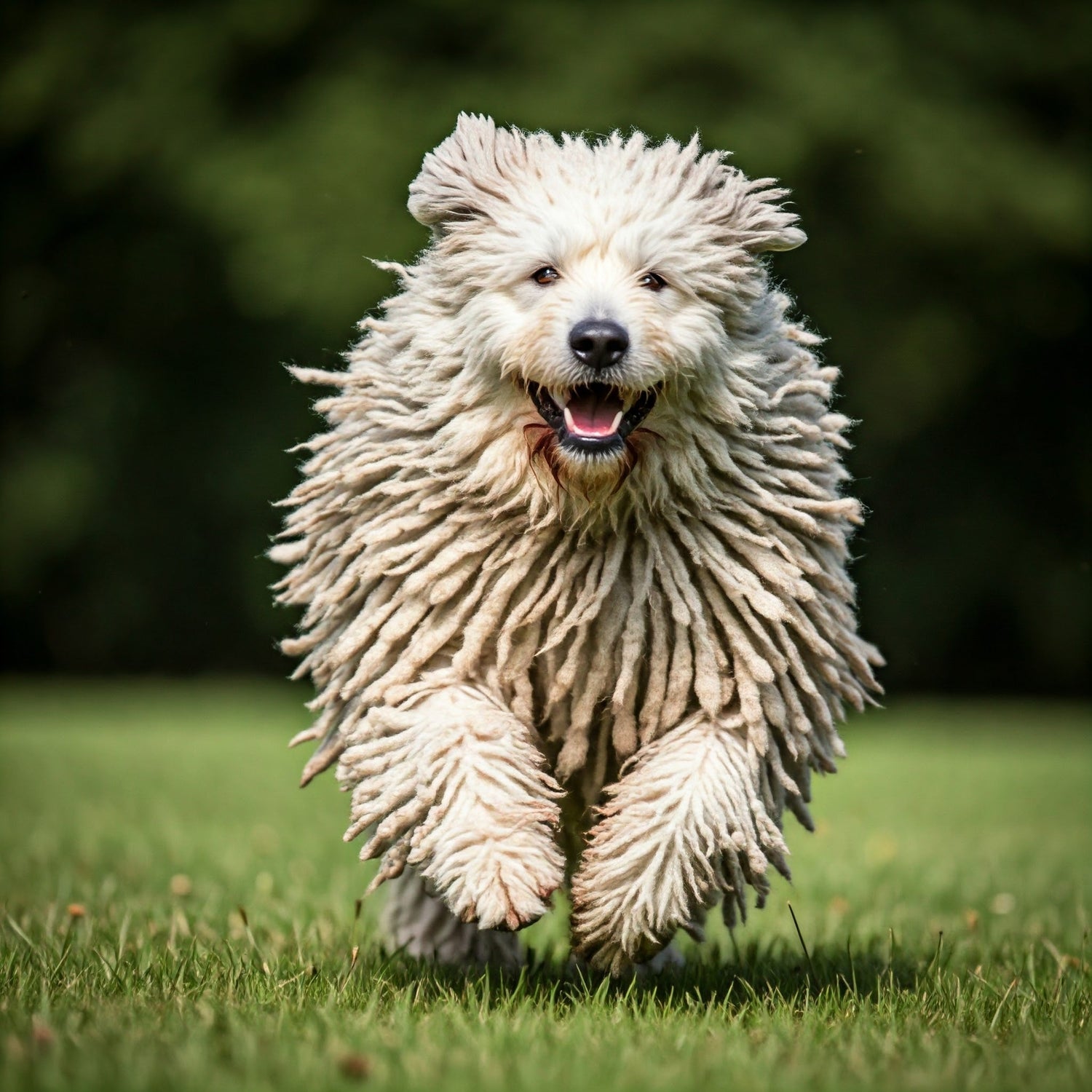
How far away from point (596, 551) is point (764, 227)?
0.87 metres

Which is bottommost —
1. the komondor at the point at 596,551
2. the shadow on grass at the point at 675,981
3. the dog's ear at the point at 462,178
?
the shadow on grass at the point at 675,981

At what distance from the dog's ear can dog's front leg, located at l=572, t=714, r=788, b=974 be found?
1.32 metres

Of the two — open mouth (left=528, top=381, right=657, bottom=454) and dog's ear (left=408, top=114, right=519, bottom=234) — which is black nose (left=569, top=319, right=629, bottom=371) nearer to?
open mouth (left=528, top=381, right=657, bottom=454)

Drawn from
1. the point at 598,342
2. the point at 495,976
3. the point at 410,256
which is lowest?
the point at 495,976

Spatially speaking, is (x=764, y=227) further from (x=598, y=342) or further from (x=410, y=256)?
(x=410, y=256)

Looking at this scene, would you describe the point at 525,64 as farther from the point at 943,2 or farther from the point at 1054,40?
the point at 1054,40

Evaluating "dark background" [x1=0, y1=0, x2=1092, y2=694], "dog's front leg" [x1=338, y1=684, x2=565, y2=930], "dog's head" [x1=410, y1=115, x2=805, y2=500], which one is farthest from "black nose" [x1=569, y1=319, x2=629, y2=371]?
"dark background" [x1=0, y1=0, x2=1092, y2=694]

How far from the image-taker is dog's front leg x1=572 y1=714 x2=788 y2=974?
3.71 m

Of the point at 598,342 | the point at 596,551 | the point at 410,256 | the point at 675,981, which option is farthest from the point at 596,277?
the point at 410,256

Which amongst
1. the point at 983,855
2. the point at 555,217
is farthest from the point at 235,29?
the point at 555,217

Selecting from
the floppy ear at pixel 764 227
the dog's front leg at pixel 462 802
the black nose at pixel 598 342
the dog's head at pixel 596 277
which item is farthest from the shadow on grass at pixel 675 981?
the floppy ear at pixel 764 227

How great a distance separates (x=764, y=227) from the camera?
4.10 m

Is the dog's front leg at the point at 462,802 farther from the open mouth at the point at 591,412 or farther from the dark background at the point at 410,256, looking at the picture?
the dark background at the point at 410,256

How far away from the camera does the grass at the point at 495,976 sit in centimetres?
292
